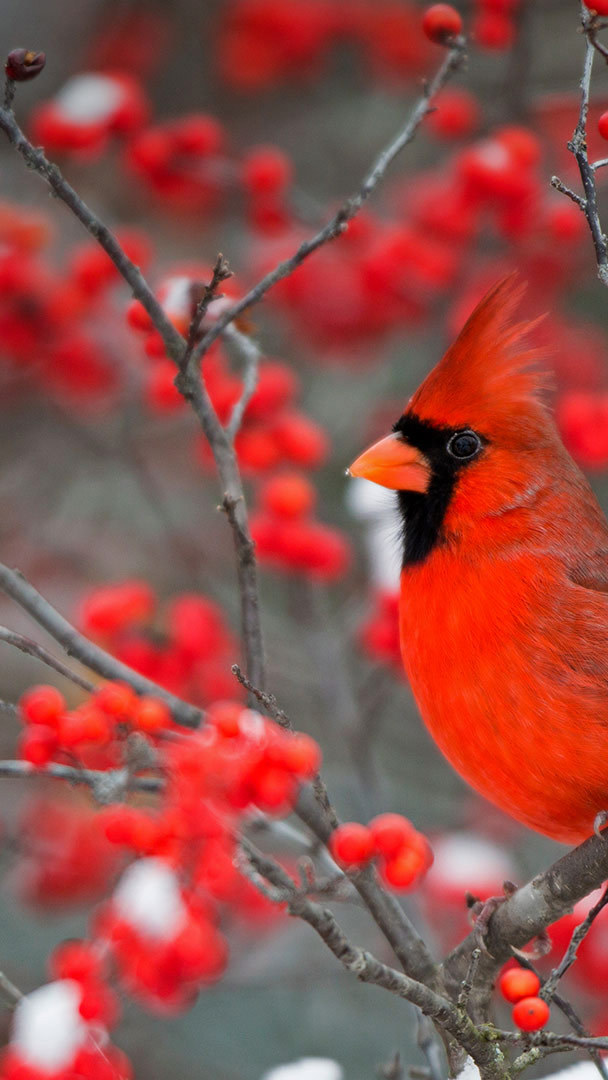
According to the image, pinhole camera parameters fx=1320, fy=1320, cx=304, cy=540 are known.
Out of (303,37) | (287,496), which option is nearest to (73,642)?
(287,496)

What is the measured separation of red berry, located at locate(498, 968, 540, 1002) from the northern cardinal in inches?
14.7

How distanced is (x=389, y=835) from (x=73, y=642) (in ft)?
1.32

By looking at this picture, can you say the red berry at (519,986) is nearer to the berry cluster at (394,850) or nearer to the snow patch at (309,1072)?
the berry cluster at (394,850)

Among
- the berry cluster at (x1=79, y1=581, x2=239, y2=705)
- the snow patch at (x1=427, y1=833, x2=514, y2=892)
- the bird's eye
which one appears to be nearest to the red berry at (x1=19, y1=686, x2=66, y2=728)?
the bird's eye

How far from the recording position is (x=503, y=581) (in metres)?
1.85

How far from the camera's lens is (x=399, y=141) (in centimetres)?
160

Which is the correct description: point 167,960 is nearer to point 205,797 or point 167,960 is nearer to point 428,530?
point 205,797

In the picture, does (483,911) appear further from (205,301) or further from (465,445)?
(205,301)

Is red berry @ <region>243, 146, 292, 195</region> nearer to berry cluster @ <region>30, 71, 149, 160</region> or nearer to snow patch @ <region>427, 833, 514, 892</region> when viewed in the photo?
berry cluster @ <region>30, 71, 149, 160</region>

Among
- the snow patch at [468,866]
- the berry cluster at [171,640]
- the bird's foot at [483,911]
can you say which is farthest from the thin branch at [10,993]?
the snow patch at [468,866]

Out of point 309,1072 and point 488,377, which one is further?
point 488,377

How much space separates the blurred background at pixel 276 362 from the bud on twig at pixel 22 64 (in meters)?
0.38

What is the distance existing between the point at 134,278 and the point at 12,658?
2.01m

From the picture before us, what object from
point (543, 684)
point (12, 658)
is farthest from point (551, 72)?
point (543, 684)
